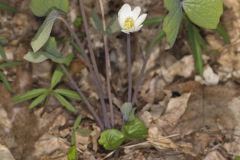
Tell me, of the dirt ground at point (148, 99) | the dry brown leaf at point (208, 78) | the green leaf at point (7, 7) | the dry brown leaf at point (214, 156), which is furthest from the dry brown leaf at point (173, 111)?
the green leaf at point (7, 7)

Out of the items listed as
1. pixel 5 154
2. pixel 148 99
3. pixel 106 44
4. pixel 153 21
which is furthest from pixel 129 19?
pixel 5 154

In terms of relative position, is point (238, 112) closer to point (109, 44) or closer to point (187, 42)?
point (187, 42)

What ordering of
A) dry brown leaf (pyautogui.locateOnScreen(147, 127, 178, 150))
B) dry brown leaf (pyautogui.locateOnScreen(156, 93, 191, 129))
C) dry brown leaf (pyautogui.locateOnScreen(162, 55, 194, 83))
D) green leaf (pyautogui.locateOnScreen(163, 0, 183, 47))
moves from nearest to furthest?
green leaf (pyautogui.locateOnScreen(163, 0, 183, 47)) < dry brown leaf (pyautogui.locateOnScreen(147, 127, 178, 150)) < dry brown leaf (pyautogui.locateOnScreen(156, 93, 191, 129)) < dry brown leaf (pyautogui.locateOnScreen(162, 55, 194, 83))

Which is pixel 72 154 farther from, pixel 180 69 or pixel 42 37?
pixel 180 69

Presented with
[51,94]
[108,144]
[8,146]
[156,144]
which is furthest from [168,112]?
[8,146]

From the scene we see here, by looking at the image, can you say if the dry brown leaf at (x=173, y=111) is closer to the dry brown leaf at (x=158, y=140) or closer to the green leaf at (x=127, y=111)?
the dry brown leaf at (x=158, y=140)

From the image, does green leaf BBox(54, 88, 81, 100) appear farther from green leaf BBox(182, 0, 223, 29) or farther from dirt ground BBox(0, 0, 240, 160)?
green leaf BBox(182, 0, 223, 29)

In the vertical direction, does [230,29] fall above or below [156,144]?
above

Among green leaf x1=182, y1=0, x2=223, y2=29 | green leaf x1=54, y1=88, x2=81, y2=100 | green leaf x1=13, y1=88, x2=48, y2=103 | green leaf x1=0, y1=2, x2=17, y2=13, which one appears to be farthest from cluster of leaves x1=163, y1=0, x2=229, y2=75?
green leaf x1=0, y1=2, x2=17, y2=13
